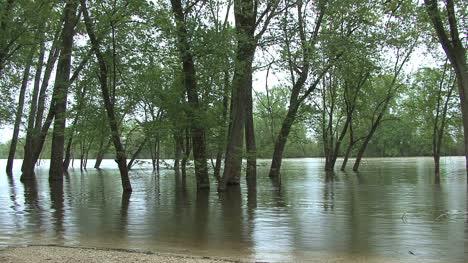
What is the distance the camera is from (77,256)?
246 inches

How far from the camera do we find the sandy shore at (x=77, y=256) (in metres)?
5.95

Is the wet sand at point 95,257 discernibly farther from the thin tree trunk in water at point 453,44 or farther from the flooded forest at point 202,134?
the thin tree trunk in water at point 453,44

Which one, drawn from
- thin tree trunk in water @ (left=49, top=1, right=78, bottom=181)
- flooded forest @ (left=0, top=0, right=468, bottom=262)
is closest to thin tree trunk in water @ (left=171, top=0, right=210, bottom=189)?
flooded forest @ (left=0, top=0, right=468, bottom=262)

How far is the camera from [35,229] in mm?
9570

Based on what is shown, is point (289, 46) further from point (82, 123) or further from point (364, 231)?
point (364, 231)

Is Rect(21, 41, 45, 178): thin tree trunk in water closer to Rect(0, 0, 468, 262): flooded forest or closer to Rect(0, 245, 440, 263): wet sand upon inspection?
Rect(0, 0, 468, 262): flooded forest

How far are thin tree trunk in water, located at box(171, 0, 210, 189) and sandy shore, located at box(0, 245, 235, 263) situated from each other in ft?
32.3

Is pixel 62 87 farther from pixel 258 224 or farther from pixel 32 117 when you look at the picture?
pixel 32 117

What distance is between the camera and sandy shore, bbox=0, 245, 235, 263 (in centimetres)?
595

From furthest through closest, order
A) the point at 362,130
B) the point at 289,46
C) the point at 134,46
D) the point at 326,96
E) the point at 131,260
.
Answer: the point at 362,130 → the point at 326,96 → the point at 289,46 → the point at 134,46 → the point at 131,260

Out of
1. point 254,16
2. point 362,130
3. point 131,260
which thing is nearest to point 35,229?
point 131,260

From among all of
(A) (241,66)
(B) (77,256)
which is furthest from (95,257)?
(A) (241,66)

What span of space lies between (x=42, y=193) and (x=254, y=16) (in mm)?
11864

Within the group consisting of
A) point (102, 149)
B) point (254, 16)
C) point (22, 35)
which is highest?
point (254, 16)
